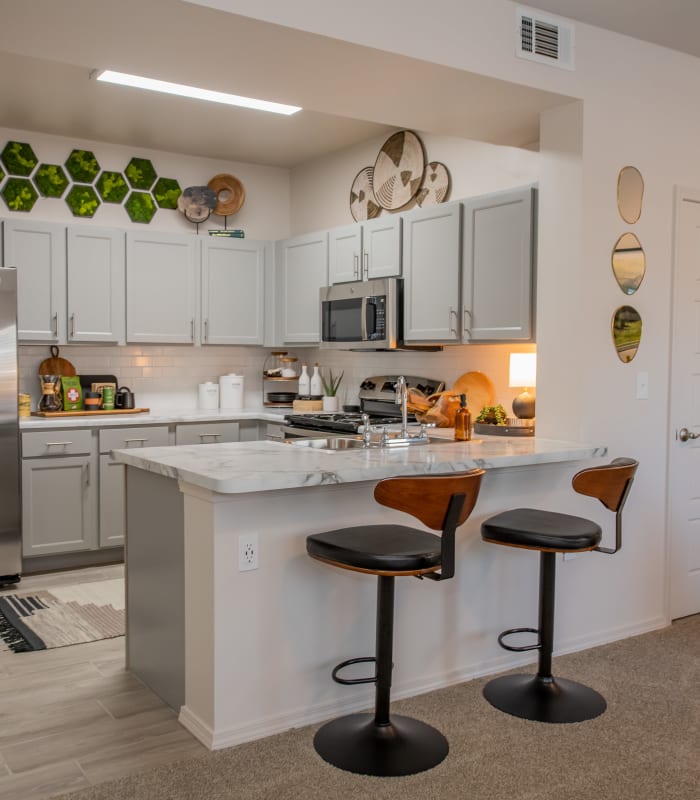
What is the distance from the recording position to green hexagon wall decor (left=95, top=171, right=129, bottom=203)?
5.76 m

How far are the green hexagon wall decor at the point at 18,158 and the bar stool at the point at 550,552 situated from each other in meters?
4.03

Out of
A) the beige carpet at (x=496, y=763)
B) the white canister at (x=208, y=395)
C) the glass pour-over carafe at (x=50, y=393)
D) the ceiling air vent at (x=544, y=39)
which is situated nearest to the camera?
the beige carpet at (x=496, y=763)

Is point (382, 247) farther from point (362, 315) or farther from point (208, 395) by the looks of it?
point (208, 395)

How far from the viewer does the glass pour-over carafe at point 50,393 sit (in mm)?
5387

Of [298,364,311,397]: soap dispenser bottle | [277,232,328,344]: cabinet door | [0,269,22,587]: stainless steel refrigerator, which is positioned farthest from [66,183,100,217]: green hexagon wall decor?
[298,364,311,397]: soap dispenser bottle

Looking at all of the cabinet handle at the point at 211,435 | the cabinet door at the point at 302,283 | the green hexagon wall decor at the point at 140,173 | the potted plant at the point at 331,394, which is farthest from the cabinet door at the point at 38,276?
the potted plant at the point at 331,394

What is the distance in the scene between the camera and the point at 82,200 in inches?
224

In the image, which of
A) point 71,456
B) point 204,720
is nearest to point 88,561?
point 71,456

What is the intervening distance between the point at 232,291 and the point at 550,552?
358cm

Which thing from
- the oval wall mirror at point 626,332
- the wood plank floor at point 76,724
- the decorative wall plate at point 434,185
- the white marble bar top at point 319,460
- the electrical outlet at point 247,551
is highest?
the decorative wall plate at point 434,185

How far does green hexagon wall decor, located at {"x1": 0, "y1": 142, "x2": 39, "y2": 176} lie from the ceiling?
1.31ft

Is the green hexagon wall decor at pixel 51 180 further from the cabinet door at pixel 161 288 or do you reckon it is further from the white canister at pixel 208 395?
the white canister at pixel 208 395

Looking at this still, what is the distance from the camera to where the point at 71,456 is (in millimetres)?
5055

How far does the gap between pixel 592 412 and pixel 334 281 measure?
2.25 metres
